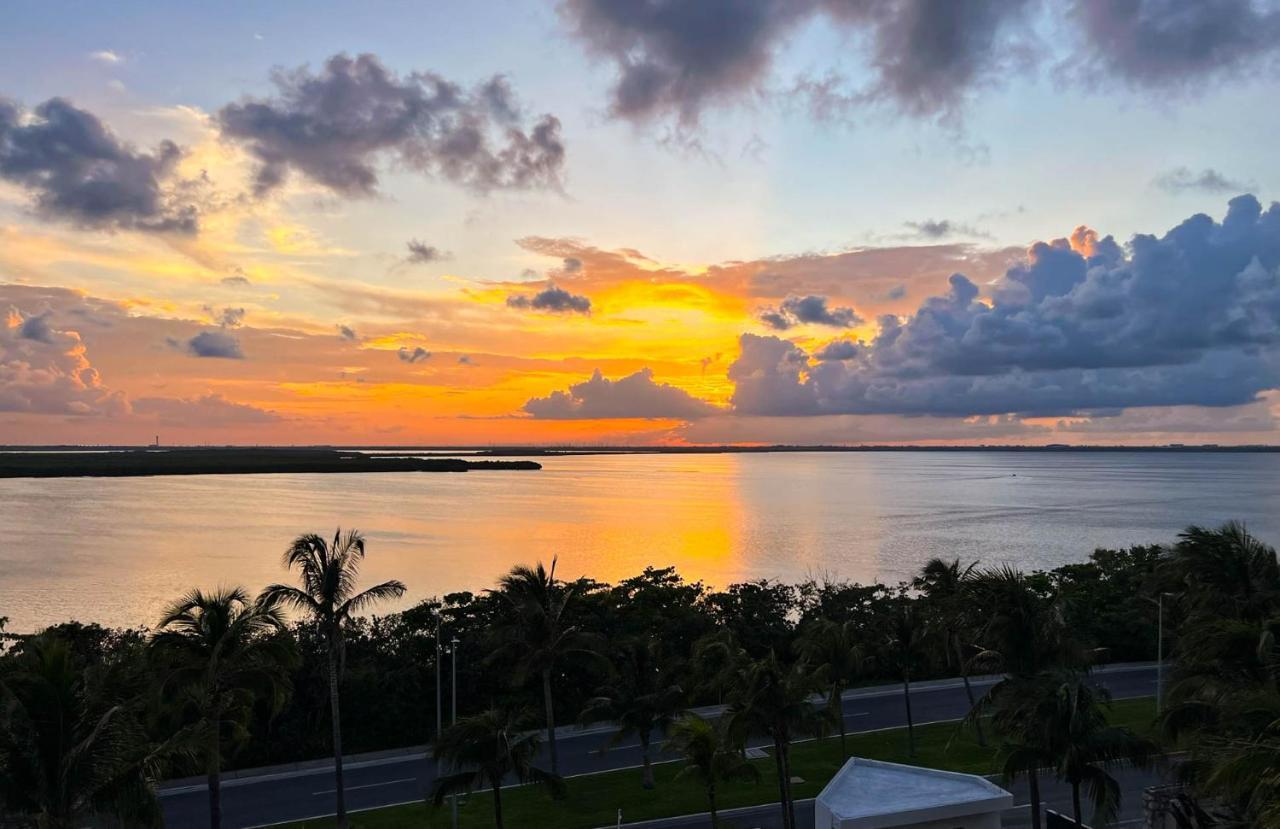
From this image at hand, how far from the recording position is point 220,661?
24.9m

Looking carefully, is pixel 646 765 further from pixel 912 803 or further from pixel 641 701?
pixel 912 803

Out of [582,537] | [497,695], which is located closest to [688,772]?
[497,695]

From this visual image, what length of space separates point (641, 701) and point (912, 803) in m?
12.0

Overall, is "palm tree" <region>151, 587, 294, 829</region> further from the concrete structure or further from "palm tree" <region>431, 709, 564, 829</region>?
the concrete structure

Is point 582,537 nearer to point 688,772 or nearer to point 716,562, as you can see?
point 716,562

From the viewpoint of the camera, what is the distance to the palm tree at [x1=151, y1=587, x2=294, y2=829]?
24500 millimetres

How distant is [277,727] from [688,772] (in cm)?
2307

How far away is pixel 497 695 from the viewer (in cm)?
4628

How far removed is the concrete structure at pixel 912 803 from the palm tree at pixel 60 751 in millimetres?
18681

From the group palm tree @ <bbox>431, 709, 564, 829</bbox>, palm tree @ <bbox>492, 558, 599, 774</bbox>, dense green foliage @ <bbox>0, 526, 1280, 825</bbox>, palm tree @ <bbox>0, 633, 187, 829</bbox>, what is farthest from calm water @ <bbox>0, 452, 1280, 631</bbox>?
palm tree @ <bbox>0, 633, 187, 829</bbox>

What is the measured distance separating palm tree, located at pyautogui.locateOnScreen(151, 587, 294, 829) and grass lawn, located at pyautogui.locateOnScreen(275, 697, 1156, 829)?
9509 mm

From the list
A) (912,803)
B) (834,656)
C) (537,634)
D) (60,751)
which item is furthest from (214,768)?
(834,656)

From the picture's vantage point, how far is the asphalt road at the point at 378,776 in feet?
111

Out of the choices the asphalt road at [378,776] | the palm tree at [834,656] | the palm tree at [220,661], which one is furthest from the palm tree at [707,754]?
the palm tree at [220,661]
